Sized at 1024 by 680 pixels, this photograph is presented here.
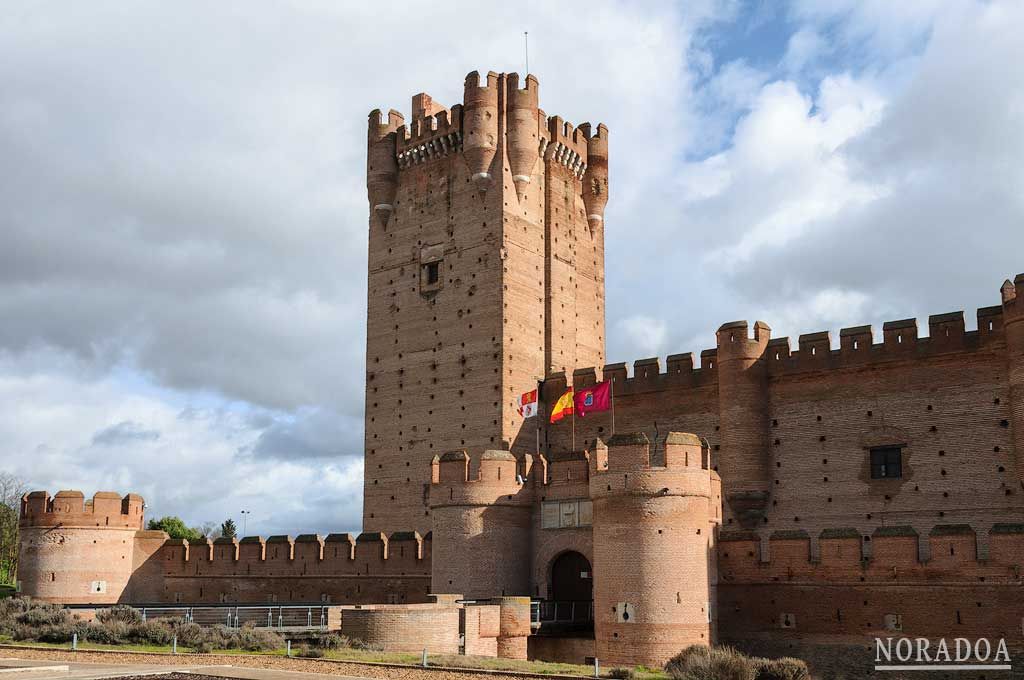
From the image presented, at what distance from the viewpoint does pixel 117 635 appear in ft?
74.5

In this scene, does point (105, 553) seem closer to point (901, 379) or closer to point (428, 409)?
point (428, 409)

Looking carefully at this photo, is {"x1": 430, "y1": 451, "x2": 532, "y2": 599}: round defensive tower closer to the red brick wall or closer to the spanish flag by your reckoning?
the spanish flag

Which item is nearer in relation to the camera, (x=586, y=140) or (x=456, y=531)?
(x=456, y=531)

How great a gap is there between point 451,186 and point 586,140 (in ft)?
21.9

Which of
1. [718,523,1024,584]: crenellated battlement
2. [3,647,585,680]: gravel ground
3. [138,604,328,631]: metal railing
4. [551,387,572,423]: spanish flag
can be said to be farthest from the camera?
Result: [551,387,572,423]: spanish flag

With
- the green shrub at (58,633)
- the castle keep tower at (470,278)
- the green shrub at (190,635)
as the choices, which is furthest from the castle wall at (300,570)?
the green shrub at (58,633)

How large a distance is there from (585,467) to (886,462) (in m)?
8.87

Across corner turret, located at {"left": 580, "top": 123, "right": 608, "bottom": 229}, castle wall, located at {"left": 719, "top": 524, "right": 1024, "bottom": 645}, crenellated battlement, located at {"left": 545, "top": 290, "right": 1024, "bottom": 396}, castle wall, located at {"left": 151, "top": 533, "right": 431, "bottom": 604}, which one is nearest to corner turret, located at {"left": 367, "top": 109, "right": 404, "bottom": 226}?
corner turret, located at {"left": 580, "top": 123, "right": 608, "bottom": 229}

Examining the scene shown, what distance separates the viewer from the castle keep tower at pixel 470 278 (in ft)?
128

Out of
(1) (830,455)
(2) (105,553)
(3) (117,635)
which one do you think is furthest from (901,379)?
(2) (105,553)

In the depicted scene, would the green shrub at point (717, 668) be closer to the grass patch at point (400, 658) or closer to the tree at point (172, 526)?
the grass patch at point (400, 658)

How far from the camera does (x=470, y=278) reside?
132 ft

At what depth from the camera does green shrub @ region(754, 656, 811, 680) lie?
1962cm

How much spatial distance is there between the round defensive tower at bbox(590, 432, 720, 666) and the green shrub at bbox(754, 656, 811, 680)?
5774mm
